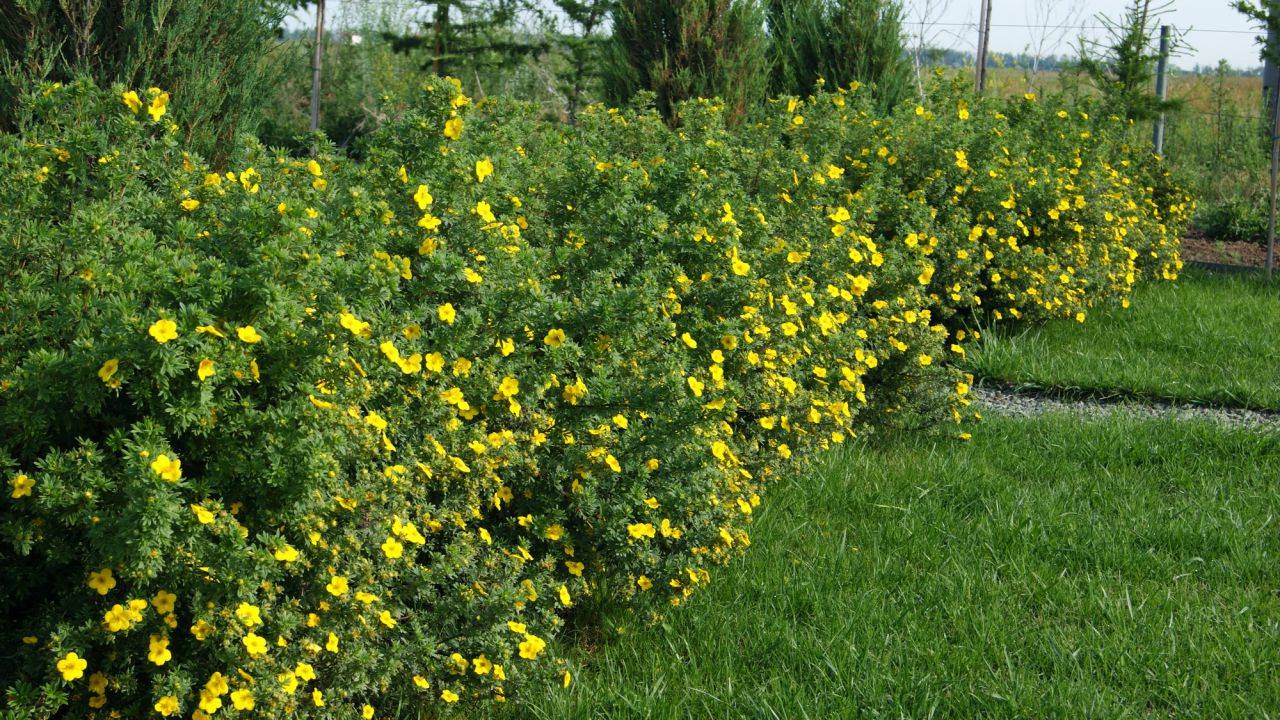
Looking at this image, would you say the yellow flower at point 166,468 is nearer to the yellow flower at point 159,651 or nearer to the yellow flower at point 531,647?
the yellow flower at point 159,651

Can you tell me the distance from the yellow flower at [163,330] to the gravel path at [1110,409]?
13.1 ft

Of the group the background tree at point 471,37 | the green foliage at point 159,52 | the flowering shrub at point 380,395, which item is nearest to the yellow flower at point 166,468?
the flowering shrub at point 380,395

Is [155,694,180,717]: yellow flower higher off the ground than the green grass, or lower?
lower

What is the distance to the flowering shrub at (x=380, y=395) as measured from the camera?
2.11 m

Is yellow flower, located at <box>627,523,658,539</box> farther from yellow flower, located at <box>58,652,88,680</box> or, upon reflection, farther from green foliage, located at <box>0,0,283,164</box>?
green foliage, located at <box>0,0,283,164</box>

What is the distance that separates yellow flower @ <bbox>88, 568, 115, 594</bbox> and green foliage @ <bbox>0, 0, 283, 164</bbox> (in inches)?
105

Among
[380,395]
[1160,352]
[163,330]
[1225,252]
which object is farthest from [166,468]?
[1225,252]

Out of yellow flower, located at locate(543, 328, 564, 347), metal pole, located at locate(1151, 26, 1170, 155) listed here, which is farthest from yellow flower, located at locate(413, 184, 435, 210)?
metal pole, located at locate(1151, 26, 1170, 155)

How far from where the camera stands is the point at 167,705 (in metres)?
2.10

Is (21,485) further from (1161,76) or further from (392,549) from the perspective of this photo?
(1161,76)

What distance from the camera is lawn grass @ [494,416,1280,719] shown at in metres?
2.72

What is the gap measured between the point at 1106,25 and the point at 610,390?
25.3 feet

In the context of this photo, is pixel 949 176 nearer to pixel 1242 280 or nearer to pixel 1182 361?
pixel 1182 361

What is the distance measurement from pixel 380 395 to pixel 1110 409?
3769 mm
